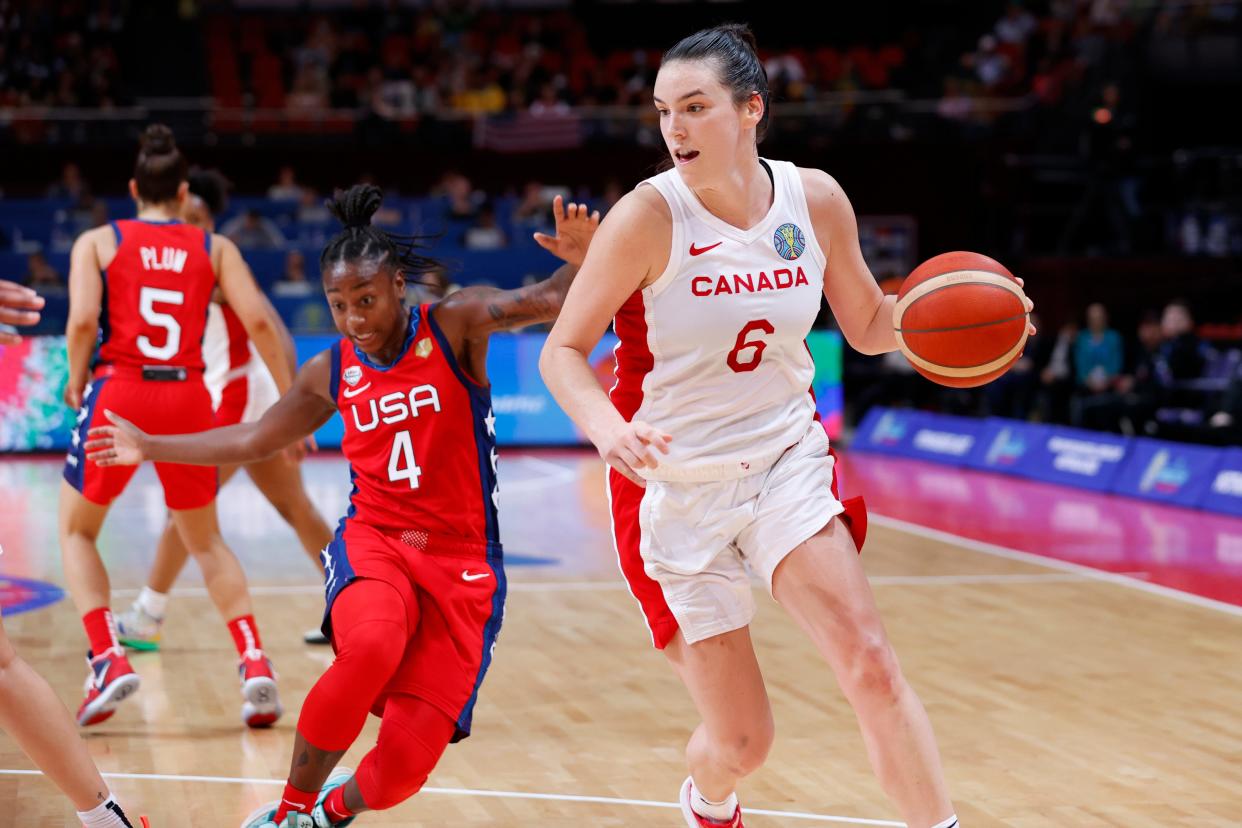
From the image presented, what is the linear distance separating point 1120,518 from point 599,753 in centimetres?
663

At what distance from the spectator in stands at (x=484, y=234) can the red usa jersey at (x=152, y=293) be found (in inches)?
431

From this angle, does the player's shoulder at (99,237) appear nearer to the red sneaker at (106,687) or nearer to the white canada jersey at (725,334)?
the red sneaker at (106,687)

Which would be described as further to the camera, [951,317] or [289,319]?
[289,319]

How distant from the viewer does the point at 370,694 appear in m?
3.82

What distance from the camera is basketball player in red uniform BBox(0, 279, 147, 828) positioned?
3.52m

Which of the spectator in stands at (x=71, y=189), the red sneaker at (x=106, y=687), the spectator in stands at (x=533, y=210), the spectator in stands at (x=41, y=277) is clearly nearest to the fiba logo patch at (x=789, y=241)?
the red sneaker at (x=106, y=687)

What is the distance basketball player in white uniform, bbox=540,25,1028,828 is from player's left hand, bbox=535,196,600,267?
0.46 m

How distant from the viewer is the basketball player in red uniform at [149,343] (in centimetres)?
570

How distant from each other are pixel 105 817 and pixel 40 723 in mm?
303

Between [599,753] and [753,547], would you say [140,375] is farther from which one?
[753,547]

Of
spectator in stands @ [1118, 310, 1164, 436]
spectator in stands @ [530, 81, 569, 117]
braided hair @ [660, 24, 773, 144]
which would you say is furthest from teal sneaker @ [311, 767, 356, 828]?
spectator in stands @ [530, 81, 569, 117]

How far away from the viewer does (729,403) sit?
11.5 feet

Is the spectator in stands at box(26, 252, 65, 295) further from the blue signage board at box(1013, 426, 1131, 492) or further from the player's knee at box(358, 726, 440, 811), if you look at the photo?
the player's knee at box(358, 726, 440, 811)

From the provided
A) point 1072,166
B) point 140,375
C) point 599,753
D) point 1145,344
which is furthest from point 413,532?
point 1072,166
